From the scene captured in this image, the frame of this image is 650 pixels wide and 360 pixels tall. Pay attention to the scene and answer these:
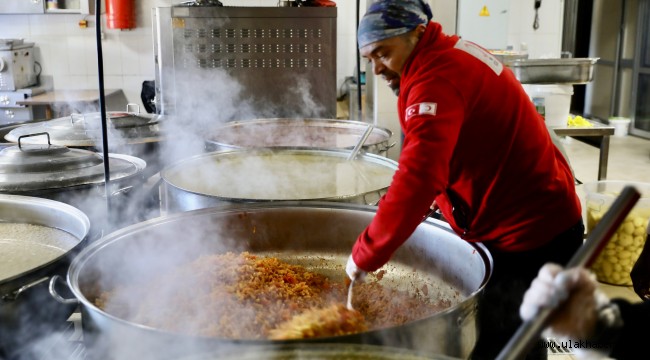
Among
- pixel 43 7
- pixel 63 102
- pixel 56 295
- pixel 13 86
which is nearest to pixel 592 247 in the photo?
pixel 56 295

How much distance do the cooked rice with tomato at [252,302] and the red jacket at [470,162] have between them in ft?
0.65

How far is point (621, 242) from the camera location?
3.37 m

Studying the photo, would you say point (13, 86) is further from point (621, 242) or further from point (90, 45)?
point (621, 242)

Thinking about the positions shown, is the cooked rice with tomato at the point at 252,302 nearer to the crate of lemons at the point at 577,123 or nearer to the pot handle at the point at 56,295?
the pot handle at the point at 56,295

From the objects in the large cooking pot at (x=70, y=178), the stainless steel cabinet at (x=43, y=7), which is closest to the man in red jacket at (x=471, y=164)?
the large cooking pot at (x=70, y=178)

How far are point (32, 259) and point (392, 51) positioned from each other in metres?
1.18

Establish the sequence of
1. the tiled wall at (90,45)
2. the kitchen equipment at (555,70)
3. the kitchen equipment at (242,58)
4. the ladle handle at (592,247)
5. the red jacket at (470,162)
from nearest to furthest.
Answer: the ladle handle at (592,247) < the red jacket at (470,162) < the kitchen equipment at (242,58) < the kitchen equipment at (555,70) < the tiled wall at (90,45)

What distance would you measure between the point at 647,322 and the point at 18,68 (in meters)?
6.86

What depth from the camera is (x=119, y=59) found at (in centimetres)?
732

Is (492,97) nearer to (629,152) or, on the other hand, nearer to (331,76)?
(331,76)

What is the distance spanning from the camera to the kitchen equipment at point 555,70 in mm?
4594

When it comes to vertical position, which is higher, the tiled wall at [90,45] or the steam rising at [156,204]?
the tiled wall at [90,45]

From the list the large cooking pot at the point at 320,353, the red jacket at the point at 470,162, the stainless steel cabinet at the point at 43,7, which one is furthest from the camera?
the stainless steel cabinet at the point at 43,7

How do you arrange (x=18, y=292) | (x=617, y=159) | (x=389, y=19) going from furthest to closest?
(x=617, y=159) → (x=389, y=19) → (x=18, y=292)
